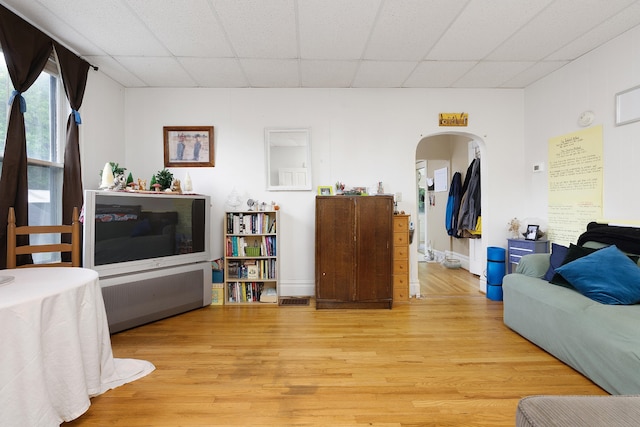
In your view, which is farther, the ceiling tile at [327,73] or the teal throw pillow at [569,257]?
the ceiling tile at [327,73]

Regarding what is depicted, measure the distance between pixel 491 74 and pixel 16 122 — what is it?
482cm

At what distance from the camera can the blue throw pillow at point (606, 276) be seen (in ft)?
6.67

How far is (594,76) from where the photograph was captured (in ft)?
9.66

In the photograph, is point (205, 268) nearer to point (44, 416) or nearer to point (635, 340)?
point (44, 416)

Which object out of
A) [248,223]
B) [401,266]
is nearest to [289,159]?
[248,223]

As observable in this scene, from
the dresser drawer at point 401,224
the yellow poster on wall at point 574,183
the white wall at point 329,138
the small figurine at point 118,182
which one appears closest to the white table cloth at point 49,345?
the small figurine at point 118,182

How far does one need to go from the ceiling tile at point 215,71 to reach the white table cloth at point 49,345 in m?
2.46

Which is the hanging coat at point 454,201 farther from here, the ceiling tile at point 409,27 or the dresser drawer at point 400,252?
the ceiling tile at point 409,27

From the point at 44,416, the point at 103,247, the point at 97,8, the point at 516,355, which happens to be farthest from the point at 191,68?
the point at 516,355

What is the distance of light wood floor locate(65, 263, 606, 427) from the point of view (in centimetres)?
166

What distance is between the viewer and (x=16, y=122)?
2262 millimetres

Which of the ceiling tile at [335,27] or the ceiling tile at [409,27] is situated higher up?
the ceiling tile at [409,27]

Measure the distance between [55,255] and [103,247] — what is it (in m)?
0.62

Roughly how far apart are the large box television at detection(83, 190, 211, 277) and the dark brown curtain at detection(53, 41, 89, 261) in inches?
17.7
